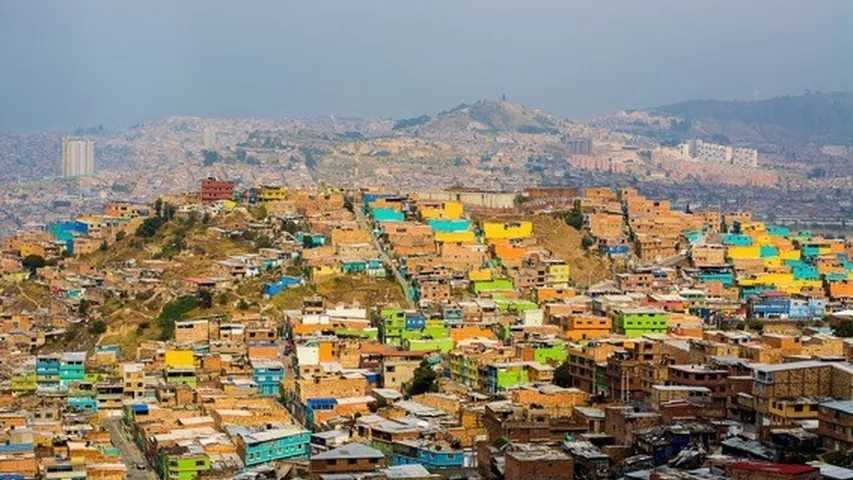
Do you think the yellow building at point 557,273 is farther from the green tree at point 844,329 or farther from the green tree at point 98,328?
the green tree at point 98,328

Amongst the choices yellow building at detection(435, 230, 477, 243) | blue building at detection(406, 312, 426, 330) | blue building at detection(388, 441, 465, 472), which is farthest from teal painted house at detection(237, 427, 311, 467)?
yellow building at detection(435, 230, 477, 243)

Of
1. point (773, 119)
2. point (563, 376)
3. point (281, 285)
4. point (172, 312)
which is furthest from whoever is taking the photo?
point (773, 119)

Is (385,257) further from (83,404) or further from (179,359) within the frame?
(83,404)

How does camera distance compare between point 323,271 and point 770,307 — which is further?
point 323,271

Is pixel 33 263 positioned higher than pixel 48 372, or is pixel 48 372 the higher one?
pixel 33 263

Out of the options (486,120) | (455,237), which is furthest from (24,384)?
(486,120)

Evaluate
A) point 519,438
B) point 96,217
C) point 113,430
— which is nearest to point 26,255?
point 96,217

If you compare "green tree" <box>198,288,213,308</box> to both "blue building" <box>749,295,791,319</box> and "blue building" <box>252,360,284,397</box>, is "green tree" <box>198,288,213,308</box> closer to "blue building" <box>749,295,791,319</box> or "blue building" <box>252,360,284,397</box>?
"blue building" <box>252,360,284,397</box>
